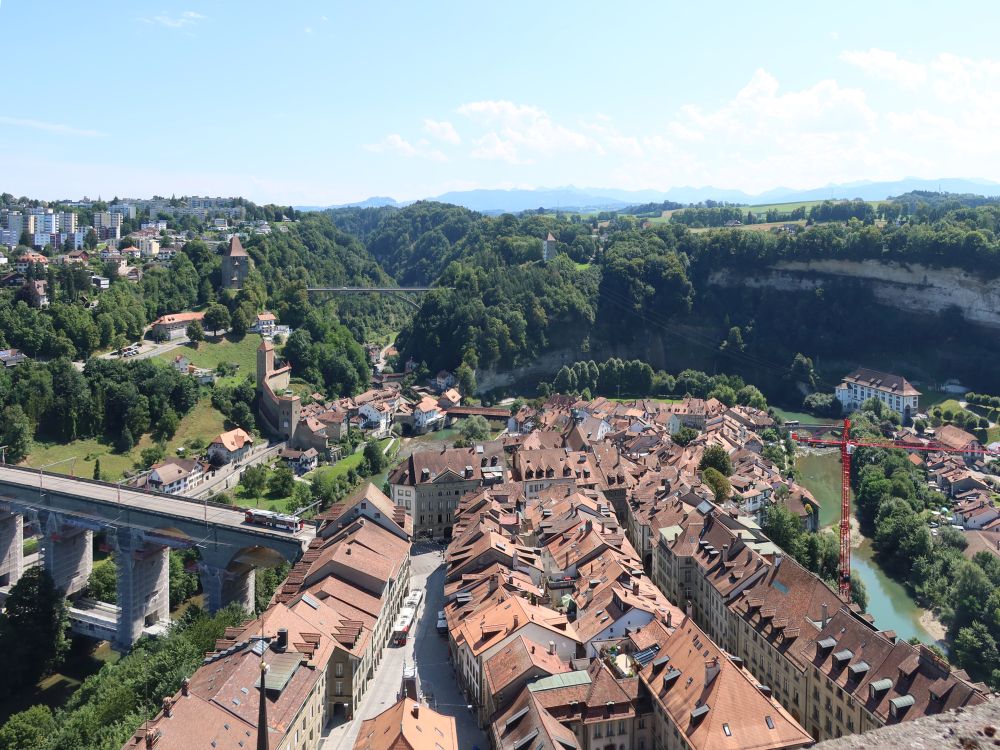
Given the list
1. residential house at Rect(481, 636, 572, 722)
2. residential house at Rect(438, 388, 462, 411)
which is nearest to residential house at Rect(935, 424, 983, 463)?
residential house at Rect(438, 388, 462, 411)

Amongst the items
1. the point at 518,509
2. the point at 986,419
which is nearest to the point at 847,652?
the point at 518,509

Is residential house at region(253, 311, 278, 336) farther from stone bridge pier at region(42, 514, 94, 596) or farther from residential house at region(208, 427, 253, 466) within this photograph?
stone bridge pier at region(42, 514, 94, 596)

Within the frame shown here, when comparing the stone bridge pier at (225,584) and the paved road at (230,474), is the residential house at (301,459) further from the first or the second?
the stone bridge pier at (225,584)

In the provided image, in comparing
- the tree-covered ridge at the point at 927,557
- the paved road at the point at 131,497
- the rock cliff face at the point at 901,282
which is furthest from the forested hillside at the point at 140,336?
the rock cliff face at the point at 901,282

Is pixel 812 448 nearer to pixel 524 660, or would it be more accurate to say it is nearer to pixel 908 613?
pixel 908 613

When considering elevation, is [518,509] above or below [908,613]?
above

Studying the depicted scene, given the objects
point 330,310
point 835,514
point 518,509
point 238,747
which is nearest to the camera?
point 238,747

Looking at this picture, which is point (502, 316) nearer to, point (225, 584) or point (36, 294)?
point (36, 294)

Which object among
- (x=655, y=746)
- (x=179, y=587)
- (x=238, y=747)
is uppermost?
(x=238, y=747)
